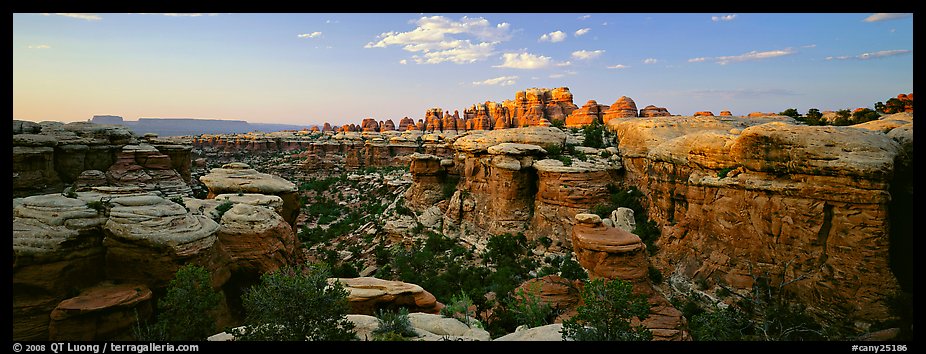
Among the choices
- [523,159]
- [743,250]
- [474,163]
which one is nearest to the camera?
[743,250]

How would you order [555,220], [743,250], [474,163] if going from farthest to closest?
[474,163]
[555,220]
[743,250]

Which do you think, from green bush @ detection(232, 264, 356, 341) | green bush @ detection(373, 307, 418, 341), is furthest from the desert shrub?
green bush @ detection(232, 264, 356, 341)

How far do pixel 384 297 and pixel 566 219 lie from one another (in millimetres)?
11642

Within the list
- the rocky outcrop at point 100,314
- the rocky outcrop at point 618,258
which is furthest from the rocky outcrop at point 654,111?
the rocky outcrop at point 100,314

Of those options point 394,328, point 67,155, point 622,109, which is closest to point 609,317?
point 394,328

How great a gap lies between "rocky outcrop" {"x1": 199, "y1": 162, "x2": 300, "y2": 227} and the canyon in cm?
9

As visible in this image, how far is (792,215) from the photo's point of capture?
1201 centimetres

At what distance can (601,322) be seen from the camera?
7246 mm

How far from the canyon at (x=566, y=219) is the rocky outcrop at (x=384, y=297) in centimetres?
7

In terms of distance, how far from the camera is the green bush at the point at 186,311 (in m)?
7.36

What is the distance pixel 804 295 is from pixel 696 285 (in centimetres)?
306

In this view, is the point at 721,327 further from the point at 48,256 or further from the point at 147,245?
the point at 48,256
